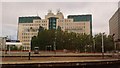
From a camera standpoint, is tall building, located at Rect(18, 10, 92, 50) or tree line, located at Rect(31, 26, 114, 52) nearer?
tree line, located at Rect(31, 26, 114, 52)

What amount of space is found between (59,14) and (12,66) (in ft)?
464

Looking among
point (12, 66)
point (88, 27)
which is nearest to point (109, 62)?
point (12, 66)

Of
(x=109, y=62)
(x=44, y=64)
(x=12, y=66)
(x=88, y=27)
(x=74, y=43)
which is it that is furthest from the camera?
(x=88, y=27)

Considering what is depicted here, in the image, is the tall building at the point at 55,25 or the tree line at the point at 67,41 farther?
the tall building at the point at 55,25

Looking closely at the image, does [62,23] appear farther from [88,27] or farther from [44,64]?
[44,64]

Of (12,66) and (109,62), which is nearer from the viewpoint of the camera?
(12,66)

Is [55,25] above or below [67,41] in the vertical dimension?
above

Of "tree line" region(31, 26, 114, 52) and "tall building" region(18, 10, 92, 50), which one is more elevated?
"tall building" region(18, 10, 92, 50)

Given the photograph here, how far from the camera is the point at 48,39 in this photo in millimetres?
97938

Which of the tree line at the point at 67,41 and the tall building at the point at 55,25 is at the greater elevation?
the tall building at the point at 55,25

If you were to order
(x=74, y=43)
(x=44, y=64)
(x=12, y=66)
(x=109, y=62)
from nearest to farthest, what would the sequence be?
(x=12, y=66)
(x=44, y=64)
(x=109, y=62)
(x=74, y=43)

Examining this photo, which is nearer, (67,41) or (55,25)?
(67,41)

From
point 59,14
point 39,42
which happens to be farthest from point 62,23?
point 39,42

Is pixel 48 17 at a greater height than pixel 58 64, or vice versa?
pixel 48 17
